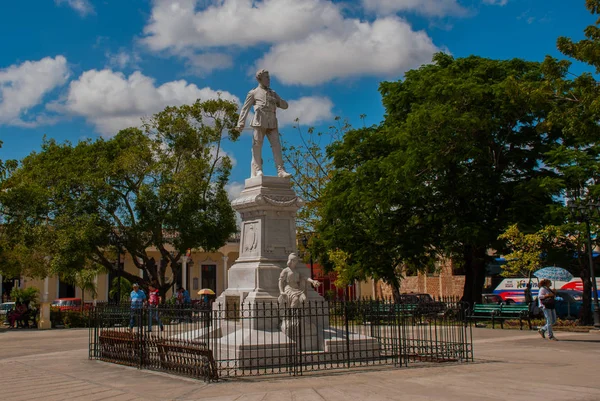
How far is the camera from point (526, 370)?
1137 cm

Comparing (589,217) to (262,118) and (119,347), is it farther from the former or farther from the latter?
(119,347)

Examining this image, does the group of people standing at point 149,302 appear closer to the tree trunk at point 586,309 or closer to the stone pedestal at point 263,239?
the stone pedestal at point 263,239

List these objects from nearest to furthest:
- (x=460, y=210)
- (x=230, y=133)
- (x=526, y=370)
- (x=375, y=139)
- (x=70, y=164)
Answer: (x=526, y=370) < (x=460, y=210) < (x=375, y=139) < (x=70, y=164) < (x=230, y=133)

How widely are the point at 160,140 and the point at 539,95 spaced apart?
885 inches

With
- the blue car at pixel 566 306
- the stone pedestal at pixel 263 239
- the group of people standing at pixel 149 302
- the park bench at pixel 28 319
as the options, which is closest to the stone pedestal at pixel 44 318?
the park bench at pixel 28 319

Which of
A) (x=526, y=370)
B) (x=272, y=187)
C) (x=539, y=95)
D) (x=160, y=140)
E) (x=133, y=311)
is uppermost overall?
(x=160, y=140)

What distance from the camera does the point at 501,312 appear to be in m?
24.1

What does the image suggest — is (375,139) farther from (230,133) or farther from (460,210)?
(230,133)

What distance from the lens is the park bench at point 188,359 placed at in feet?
34.5

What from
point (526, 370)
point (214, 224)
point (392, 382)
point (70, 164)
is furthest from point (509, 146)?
point (70, 164)

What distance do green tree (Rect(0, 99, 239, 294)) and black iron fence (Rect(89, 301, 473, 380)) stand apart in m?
19.4

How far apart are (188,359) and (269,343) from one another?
1699 millimetres

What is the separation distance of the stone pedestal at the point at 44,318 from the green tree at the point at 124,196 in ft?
9.36

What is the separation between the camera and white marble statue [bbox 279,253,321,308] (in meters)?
12.8
